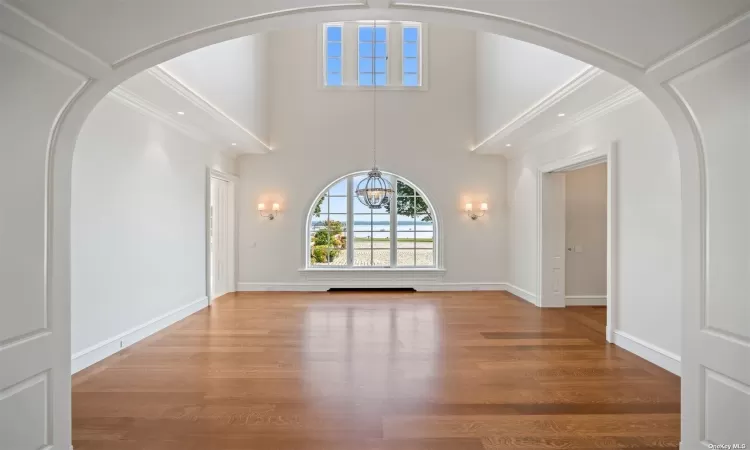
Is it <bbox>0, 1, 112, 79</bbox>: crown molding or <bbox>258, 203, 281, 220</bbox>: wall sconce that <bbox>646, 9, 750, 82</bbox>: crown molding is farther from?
<bbox>258, 203, 281, 220</bbox>: wall sconce

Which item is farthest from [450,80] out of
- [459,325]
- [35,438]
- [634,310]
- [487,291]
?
[35,438]

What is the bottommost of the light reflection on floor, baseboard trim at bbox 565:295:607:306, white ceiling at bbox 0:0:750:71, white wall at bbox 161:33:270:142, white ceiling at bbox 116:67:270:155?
the light reflection on floor

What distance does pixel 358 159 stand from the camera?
9289mm

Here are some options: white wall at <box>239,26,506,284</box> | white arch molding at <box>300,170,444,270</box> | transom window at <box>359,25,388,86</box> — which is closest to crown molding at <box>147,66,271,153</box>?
white wall at <box>239,26,506,284</box>

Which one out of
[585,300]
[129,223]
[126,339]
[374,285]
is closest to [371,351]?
[126,339]

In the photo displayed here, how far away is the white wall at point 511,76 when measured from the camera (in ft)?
18.0

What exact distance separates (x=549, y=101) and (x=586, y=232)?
3.32 meters

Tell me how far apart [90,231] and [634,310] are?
599cm

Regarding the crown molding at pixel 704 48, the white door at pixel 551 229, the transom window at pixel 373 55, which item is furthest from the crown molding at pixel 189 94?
the white door at pixel 551 229

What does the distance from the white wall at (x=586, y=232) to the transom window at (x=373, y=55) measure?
12.8ft

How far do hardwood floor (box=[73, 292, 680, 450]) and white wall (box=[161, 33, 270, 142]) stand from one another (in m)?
3.21

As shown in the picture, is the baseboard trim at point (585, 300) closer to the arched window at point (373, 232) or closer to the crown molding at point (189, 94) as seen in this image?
the arched window at point (373, 232)

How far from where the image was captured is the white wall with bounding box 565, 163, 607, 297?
301 inches

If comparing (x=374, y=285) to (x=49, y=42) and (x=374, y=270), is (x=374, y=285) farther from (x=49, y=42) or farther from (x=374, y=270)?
(x=49, y=42)
